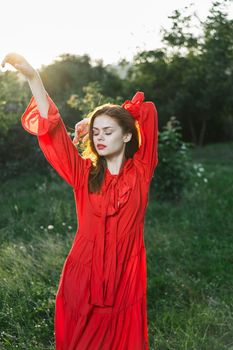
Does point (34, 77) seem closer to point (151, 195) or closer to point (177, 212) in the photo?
point (177, 212)

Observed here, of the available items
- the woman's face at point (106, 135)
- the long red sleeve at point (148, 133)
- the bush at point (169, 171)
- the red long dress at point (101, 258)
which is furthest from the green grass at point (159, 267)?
the woman's face at point (106, 135)

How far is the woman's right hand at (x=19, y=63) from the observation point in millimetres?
2115

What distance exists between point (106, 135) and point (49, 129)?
0.94 ft

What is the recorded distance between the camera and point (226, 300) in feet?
12.4

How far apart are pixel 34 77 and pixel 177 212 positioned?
447 centimetres

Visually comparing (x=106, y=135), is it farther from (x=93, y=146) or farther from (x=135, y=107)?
(x=135, y=107)

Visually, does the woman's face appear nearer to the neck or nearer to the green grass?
the neck

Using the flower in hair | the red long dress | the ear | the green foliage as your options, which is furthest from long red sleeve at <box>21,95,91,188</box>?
the green foliage

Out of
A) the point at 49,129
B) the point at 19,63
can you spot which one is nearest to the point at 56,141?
the point at 49,129

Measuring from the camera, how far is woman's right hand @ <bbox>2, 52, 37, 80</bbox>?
212 centimetres

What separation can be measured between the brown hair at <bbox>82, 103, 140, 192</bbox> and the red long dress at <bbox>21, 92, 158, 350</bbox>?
0.03 m

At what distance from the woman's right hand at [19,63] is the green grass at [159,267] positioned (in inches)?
68.0

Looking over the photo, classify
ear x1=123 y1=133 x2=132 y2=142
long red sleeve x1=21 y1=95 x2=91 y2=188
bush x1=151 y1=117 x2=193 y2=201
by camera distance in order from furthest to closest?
bush x1=151 y1=117 x2=193 y2=201 < ear x1=123 y1=133 x2=132 y2=142 < long red sleeve x1=21 y1=95 x2=91 y2=188

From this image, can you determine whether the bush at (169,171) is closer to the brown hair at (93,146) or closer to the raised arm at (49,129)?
the brown hair at (93,146)
